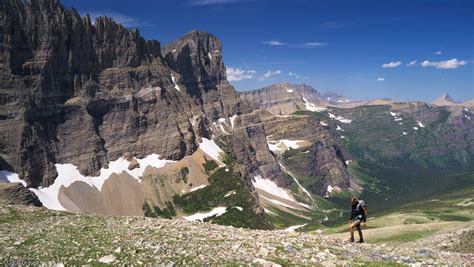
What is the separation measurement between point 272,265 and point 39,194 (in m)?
197

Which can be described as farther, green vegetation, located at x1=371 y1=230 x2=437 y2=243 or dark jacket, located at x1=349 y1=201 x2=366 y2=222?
green vegetation, located at x1=371 y1=230 x2=437 y2=243

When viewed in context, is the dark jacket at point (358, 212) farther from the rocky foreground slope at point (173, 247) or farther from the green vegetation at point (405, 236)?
the green vegetation at point (405, 236)

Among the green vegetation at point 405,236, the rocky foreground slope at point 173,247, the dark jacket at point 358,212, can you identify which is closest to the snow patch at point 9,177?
the green vegetation at point 405,236

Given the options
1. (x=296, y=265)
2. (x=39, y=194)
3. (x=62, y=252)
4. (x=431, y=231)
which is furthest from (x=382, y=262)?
(x=39, y=194)

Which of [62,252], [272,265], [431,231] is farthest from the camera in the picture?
[431,231]

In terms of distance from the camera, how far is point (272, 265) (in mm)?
26234

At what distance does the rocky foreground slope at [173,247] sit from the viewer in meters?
28.5

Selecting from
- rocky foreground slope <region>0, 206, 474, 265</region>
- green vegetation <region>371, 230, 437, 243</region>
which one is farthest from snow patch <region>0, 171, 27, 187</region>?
rocky foreground slope <region>0, 206, 474, 265</region>

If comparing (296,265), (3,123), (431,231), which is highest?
(3,123)

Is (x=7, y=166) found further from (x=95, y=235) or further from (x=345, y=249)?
(x=345, y=249)

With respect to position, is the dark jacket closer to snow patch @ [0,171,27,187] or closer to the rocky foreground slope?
the rocky foreground slope

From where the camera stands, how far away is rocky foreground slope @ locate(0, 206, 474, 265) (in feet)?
93.7

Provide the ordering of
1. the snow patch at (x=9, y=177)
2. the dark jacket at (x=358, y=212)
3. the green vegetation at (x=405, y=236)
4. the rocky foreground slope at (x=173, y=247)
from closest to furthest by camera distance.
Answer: the rocky foreground slope at (x=173, y=247) → the dark jacket at (x=358, y=212) → the green vegetation at (x=405, y=236) → the snow patch at (x=9, y=177)

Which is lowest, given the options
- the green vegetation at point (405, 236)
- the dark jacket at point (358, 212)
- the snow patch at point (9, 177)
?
the green vegetation at point (405, 236)
